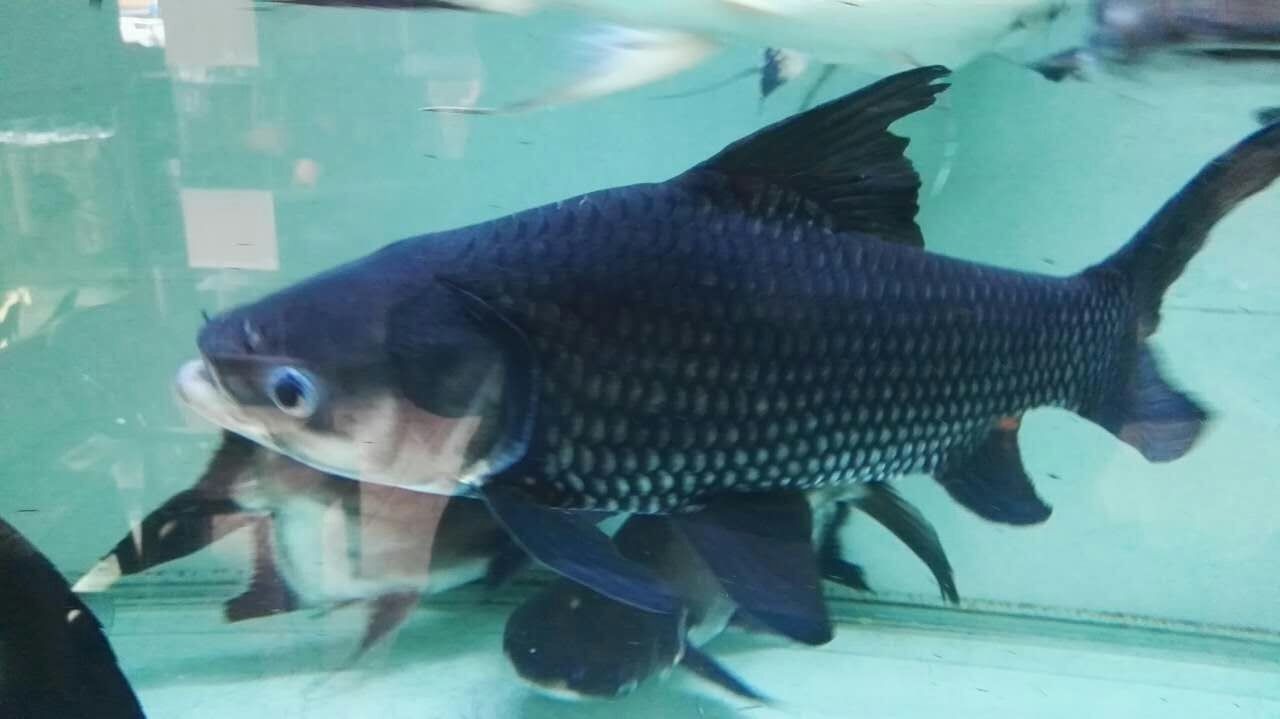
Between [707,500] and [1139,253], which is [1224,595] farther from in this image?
[707,500]

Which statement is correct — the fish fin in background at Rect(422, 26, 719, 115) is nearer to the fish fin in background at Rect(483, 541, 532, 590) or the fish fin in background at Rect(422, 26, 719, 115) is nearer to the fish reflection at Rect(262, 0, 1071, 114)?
the fish reflection at Rect(262, 0, 1071, 114)

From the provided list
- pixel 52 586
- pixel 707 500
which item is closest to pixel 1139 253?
pixel 707 500

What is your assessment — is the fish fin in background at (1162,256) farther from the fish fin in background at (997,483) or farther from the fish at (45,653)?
the fish at (45,653)

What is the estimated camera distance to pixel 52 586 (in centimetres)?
124

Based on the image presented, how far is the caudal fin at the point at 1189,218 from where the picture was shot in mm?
1464

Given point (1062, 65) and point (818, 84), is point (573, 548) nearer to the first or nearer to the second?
point (818, 84)

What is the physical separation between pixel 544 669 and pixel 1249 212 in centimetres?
184

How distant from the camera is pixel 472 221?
189cm

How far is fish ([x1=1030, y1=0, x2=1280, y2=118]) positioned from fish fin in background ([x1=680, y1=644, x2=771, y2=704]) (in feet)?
5.01

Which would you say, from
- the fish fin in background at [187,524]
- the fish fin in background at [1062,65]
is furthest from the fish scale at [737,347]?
the fish fin in background at [1062,65]

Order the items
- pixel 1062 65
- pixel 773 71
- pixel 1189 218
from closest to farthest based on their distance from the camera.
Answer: pixel 1189 218 → pixel 1062 65 → pixel 773 71

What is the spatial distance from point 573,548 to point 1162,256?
3.69ft

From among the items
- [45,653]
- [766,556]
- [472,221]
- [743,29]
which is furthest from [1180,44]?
[45,653]

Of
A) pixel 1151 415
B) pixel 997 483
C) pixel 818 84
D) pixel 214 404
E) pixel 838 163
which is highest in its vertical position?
pixel 818 84
